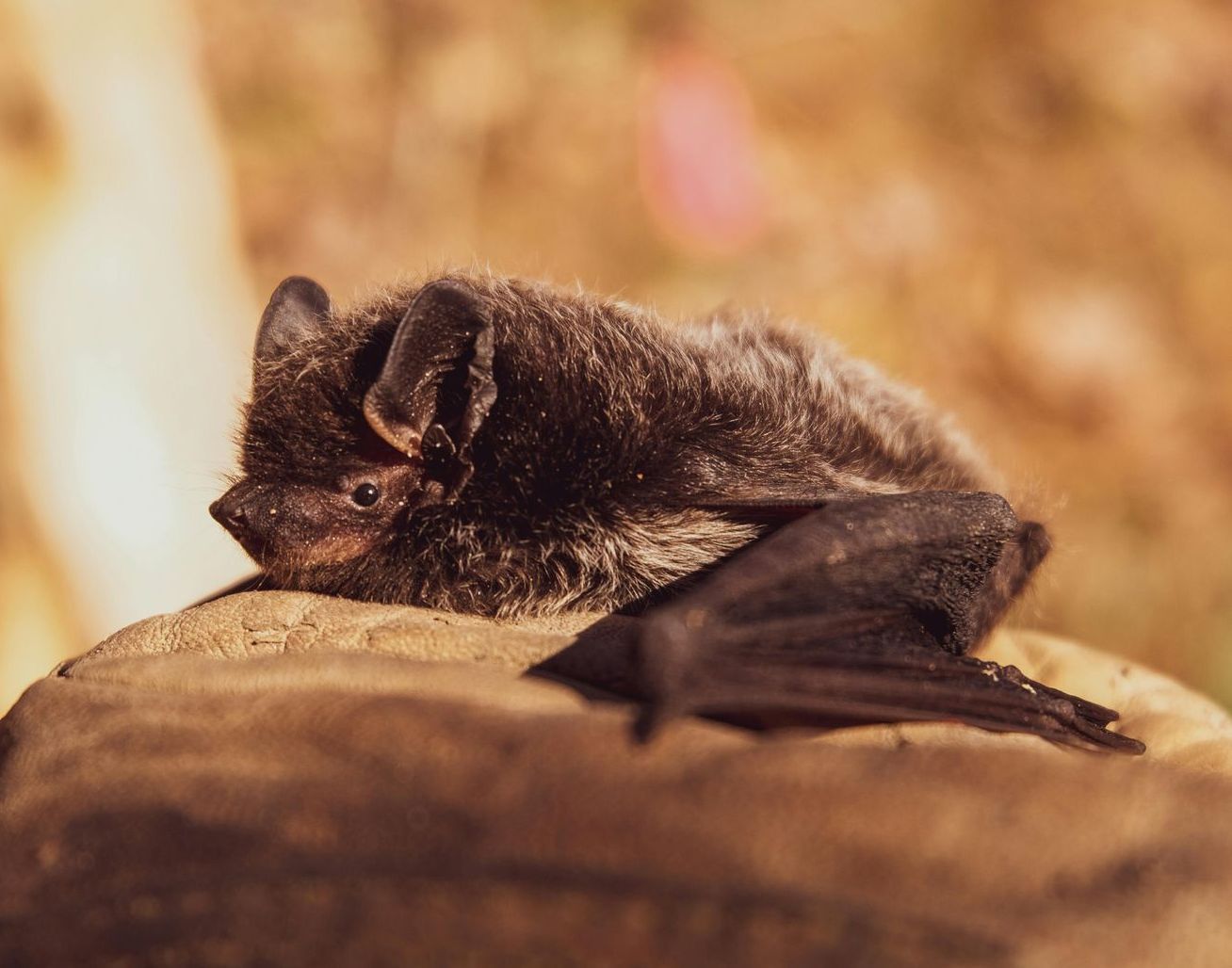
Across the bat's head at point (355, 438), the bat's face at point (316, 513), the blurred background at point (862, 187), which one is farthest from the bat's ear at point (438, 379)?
the blurred background at point (862, 187)

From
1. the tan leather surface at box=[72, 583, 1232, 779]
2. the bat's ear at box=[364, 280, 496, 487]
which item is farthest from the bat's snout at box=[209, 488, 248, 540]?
the bat's ear at box=[364, 280, 496, 487]

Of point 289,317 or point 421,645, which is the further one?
point 289,317

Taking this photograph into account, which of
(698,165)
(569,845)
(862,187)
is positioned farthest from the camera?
(862,187)

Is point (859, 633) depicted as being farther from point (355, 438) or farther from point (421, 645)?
point (355, 438)

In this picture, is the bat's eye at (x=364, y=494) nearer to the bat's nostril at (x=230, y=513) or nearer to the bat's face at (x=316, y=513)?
the bat's face at (x=316, y=513)

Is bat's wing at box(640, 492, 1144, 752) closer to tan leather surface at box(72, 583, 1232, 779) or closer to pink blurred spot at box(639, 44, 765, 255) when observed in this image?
tan leather surface at box(72, 583, 1232, 779)

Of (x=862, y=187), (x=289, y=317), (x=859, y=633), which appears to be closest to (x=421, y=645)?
(x=859, y=633)

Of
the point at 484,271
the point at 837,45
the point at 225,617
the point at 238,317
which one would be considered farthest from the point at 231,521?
the point at 837,45
